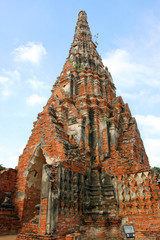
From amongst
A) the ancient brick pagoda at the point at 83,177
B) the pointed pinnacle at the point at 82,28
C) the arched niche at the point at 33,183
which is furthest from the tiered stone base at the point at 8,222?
the pointed pinnacle at the point at 82,28

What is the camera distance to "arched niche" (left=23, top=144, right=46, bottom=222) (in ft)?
31.9

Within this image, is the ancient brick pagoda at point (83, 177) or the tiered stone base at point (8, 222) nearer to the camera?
the ancient brick pagoda at point (83, 177)

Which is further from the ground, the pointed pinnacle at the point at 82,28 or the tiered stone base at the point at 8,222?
the pointed pinnacle at the point at 82,28

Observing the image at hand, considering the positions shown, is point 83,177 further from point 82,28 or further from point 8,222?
point 82,28

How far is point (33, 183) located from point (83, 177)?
2.95m

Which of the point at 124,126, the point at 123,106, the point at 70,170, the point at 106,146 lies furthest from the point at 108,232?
the point at 123,106

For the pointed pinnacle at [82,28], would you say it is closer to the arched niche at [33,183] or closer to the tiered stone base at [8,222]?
the arched niche at [33,183]

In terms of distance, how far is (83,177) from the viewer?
898 cm

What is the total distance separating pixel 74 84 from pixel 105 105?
2949 millimetres

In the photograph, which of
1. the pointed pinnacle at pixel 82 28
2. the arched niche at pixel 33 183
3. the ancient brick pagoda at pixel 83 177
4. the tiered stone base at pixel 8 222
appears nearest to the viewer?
the ancient brick pagoda at pixel 83 177

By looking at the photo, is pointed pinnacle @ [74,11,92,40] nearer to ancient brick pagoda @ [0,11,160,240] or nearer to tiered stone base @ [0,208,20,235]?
ancient brick pagoda @ [0,11,160,240]

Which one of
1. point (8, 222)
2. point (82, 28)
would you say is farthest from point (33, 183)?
point (82, 28)

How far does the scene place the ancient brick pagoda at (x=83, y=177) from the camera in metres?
7.31

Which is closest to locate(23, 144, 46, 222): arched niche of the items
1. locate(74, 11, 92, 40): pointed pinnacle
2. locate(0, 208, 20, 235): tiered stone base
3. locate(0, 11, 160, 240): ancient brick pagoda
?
locate(0, 11, 160, 240): ancient brick pagoda
